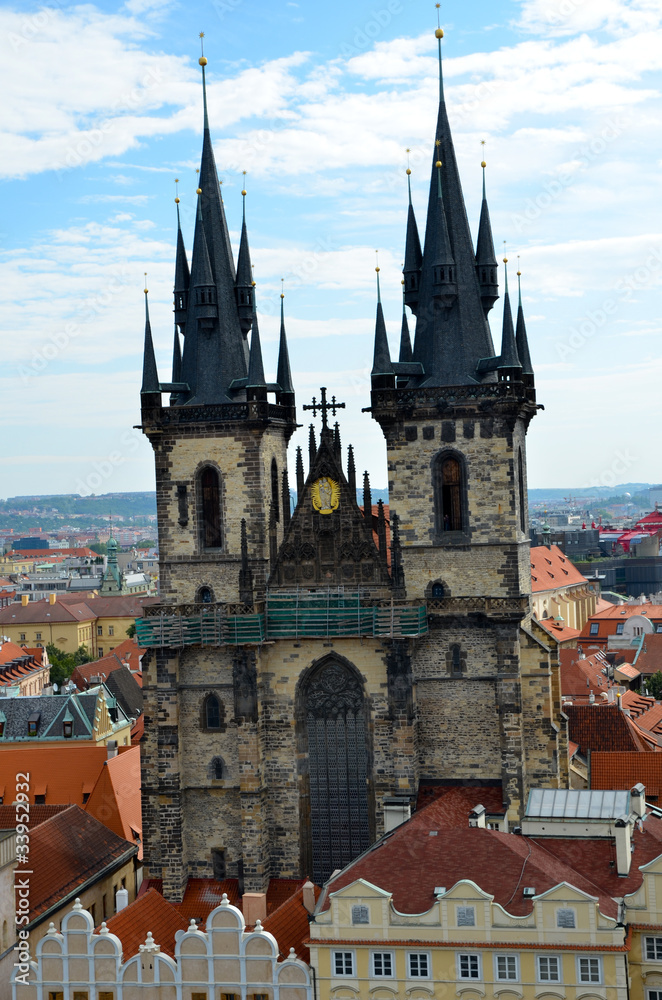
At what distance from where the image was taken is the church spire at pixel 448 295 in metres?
53.7

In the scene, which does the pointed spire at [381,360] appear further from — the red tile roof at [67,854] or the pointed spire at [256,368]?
the red tile roof at [67,854]

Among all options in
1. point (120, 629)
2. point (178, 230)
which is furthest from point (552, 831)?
point (120, 629)

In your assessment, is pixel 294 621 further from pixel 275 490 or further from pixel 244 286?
pixel 244 286

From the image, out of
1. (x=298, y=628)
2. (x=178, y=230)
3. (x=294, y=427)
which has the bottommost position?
(x=298, y=628)

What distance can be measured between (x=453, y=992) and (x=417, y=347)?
1051 inches

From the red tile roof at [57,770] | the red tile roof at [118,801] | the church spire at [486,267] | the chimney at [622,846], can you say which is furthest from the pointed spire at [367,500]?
the red tile roof at [57,770]

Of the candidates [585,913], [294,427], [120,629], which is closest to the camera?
[585,913]

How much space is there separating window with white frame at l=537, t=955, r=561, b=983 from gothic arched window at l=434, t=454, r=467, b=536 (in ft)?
61.8

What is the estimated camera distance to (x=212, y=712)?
54500mm

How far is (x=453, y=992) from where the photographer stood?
3944 cm

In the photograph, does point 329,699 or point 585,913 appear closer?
point 585,913

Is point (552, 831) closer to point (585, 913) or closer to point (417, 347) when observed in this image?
point (585, 913)

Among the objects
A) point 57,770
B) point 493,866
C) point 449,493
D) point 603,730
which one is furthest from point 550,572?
point 493,866

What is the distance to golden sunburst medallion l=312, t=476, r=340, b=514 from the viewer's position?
53.4 meters
